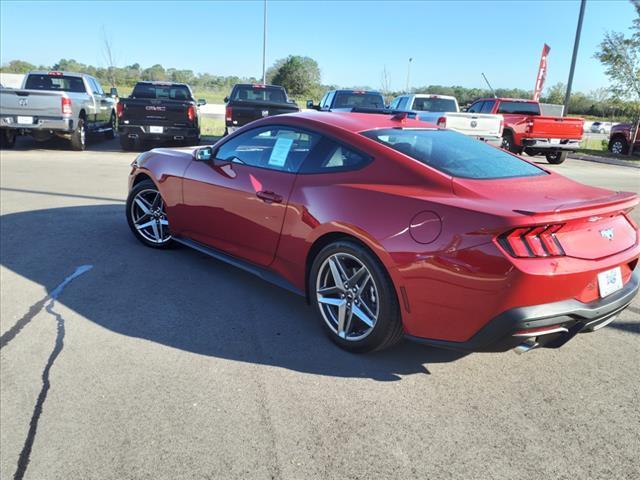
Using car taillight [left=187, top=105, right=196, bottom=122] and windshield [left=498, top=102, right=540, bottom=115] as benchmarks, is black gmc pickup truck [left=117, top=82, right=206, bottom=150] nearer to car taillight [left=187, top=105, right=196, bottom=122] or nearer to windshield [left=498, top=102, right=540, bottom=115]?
car taillight [left=187, top=105, right=196, bottom=122]

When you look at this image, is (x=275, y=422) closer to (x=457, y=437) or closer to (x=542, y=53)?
(x=457, y=437)

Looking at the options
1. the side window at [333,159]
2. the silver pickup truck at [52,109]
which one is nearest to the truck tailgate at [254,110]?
the silver pickup truck at [52,109]

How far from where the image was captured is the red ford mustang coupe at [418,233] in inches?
106

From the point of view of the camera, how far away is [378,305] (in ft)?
10.4

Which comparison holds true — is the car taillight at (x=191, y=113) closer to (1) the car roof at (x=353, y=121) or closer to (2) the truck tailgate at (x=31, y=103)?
(2) the truck tailgate at (x=31, y=103)

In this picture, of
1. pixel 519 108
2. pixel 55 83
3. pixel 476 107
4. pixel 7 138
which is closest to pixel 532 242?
pixel 519 108

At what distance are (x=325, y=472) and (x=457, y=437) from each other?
718mm

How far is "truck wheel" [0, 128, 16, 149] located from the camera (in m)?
14.2

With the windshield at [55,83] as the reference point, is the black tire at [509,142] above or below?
below

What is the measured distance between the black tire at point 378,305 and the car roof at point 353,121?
2.89ft

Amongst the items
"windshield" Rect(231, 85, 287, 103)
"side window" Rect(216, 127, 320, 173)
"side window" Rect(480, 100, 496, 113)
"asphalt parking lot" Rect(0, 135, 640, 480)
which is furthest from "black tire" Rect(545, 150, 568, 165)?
"side window" Rect(216, 127, 320, 173)

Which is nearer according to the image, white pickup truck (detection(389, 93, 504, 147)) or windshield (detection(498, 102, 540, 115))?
white pickup truck (detection(389, 93, 504, 147))

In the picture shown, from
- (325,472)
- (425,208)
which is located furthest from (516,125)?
(325,472)

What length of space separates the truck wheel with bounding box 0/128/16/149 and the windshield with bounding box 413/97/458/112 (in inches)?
450
